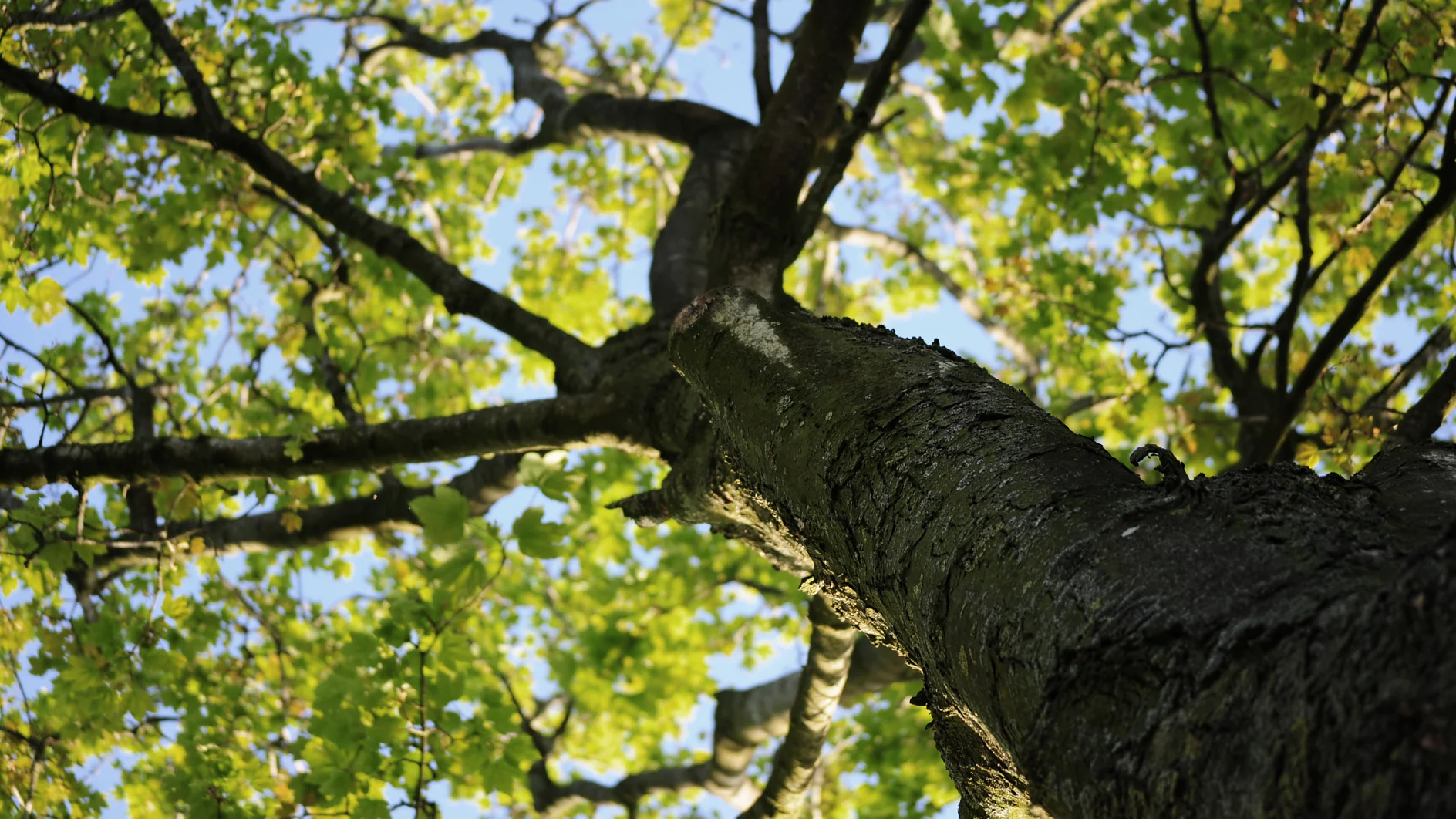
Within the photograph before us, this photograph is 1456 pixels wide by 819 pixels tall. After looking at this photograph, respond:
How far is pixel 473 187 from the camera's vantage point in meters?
8.98

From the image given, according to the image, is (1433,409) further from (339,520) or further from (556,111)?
(556,111)

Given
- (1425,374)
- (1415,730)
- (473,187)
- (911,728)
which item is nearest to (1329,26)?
(1425,374)

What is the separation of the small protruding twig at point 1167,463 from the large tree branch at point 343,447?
5.29ft

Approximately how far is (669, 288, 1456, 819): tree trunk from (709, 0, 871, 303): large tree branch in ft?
3.41

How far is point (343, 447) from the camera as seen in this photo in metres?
2.90

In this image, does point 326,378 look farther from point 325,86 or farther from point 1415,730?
point 1415,730

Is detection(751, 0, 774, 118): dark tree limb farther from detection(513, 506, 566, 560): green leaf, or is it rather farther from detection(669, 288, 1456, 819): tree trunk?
detection(669, 288, 1456, 819): tree trunk

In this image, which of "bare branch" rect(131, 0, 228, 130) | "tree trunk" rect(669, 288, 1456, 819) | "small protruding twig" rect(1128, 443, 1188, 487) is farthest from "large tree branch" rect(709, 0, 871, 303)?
"bare branch" rect(131, 0, 228, 130)

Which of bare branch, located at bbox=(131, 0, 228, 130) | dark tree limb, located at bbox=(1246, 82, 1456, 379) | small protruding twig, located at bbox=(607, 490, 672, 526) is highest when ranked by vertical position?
bare branch, located at bbox=(131, 0, 228, 130)

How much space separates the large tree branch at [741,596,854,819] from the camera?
8.73 ft

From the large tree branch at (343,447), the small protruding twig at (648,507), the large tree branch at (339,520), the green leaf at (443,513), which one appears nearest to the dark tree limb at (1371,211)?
the small protruding twig at (648,507)

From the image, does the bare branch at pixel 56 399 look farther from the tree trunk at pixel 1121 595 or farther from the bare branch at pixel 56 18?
the tree trunk at pixel 1121 595

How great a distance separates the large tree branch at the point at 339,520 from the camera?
432cm

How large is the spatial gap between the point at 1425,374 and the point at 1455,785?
522cm
